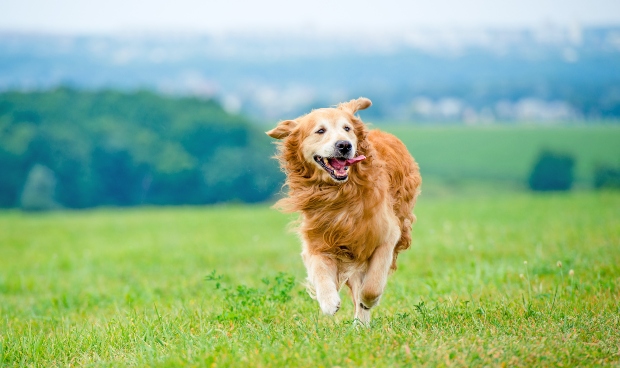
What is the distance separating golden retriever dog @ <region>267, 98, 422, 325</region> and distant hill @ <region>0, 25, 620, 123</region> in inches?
1740

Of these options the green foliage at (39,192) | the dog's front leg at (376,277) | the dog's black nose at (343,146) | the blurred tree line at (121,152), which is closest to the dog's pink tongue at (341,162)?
the dog's black nose at (343,146)

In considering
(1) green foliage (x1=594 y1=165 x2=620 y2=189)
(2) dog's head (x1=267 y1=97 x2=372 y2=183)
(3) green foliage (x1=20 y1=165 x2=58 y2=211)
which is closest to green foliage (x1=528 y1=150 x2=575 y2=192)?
(1) green foliage (x1=594 y1=165 x2=620 y2=189)

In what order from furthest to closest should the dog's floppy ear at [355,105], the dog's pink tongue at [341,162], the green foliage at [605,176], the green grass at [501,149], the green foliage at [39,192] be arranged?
the green grass at [501,149]
the green foliage at [39,192]
the green foliage at [605,176]
the dog's floppy ear at [355,105]
the dog's pink tongue at [341,162]

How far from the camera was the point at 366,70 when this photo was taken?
279 ft

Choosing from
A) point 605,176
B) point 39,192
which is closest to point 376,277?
point 605,176

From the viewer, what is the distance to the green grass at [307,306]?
4246 mm

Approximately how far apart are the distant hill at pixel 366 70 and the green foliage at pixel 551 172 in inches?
223

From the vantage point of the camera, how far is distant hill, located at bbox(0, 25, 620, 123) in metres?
54.8

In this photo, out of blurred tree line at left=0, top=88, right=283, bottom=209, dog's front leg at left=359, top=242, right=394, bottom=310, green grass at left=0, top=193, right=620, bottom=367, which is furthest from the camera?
blurred tree line at left=0, top=88, right=283, bottom=209

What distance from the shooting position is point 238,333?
16.7 ft

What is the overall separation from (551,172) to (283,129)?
39666 mm

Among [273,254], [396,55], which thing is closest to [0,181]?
[273,254]

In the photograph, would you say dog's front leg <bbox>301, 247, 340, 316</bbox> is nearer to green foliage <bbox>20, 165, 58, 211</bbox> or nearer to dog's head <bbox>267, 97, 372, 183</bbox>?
dog's head <bbox>267, 97, 372, 183</bbox>

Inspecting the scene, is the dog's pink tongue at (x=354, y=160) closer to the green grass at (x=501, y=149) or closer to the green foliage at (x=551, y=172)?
the green grass at (x=501, y=149)
